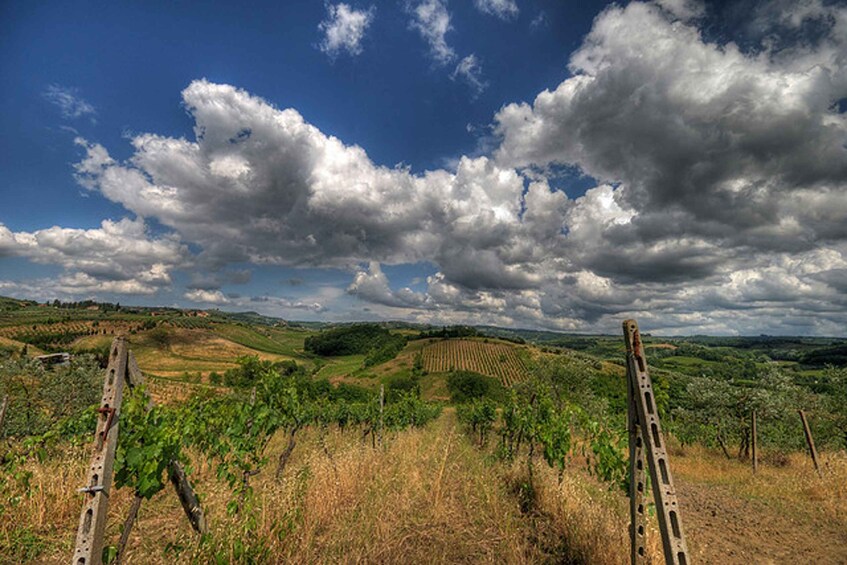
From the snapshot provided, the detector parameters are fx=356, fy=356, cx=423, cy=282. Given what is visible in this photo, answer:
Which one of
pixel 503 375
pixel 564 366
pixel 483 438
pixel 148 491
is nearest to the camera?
pixel 148 491

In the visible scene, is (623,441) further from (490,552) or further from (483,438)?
(483,438)

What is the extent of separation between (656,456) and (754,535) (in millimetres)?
6317

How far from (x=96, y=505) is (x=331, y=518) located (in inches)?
117

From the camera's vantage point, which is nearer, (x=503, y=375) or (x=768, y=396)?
(x=768, y=396)

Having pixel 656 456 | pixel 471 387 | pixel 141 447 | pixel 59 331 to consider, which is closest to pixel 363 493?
pixel 141 447

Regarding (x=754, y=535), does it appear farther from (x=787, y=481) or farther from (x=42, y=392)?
(x=42, y=392)

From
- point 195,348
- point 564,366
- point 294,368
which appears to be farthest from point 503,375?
point 195,348

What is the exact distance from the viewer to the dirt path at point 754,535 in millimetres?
5824

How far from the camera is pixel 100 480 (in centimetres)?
315

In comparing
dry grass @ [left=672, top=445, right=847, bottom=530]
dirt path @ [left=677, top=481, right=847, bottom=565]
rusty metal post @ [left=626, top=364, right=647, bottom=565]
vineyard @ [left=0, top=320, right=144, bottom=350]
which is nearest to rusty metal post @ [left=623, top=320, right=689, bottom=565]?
rusty metal post @ [left=626, top=364, right=647, bottom=565]

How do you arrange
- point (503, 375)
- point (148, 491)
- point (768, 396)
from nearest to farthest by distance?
point (148, 491)
point (768, 396)
point (503, 375)

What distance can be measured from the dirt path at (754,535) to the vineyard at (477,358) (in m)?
79.3

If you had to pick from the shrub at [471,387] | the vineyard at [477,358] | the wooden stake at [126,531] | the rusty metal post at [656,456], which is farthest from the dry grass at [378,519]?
the vineyard at [477,358]

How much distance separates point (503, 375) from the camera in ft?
299
